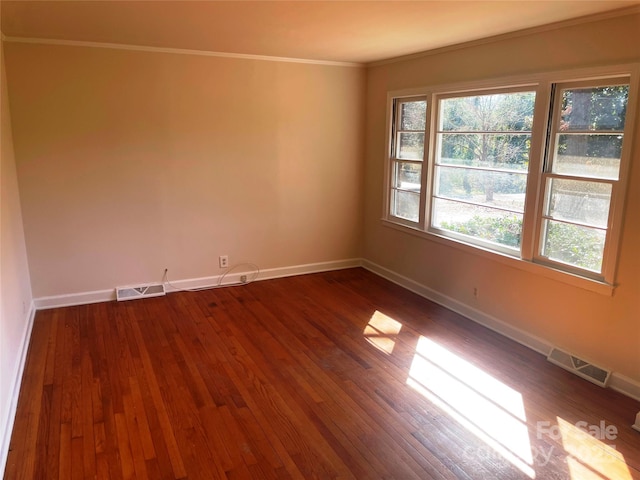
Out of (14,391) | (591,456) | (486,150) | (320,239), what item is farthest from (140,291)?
(591,456)

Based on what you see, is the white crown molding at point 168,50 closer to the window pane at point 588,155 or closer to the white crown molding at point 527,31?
the white crown molding at point 527,31

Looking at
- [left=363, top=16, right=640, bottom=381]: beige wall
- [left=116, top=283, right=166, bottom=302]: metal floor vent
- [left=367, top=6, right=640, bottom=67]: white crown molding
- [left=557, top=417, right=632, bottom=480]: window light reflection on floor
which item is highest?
[left=367, top=6, right=640, bottom=67]: white crown molding

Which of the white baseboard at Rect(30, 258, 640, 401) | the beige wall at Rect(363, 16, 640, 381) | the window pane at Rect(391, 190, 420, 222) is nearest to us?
the beige wall at Rect(363, 16, 640, 381)

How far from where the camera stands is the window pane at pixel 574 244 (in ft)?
10.3

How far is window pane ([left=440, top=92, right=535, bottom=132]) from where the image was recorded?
3.55 meters

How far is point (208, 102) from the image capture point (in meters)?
4.58

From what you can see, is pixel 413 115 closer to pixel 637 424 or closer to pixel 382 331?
pixel 382 331

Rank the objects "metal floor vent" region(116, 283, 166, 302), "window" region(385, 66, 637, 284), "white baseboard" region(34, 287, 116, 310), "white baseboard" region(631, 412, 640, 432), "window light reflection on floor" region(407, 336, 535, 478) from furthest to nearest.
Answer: "metal floor vent" region(116, 283, 166, 302)
"white baseboard" region(34, 287, 116, 310)
"window" region(385, 66, 637, 284)
"white baseboard" region(631, 412, 640, 432)
"window light reflection on floor" region(407, 336, 535, 478)

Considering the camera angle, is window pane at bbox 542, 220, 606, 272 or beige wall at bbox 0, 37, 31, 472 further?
window pane at bbox 542, 220, 606, 272

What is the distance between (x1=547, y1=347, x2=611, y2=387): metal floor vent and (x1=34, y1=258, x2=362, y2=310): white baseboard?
9.01 ft

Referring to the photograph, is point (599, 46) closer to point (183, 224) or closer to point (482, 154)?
point (482, 154)

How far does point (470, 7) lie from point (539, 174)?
4.38 ft

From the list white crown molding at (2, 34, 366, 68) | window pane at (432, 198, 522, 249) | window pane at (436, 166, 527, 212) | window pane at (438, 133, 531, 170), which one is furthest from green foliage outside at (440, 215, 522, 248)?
white crown molding at (2, 34, 366, 68)

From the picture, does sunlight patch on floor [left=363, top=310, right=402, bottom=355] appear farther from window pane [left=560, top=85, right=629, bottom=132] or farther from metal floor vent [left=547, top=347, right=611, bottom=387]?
window pane [left=560, top=85, right=629, bottom=132]
